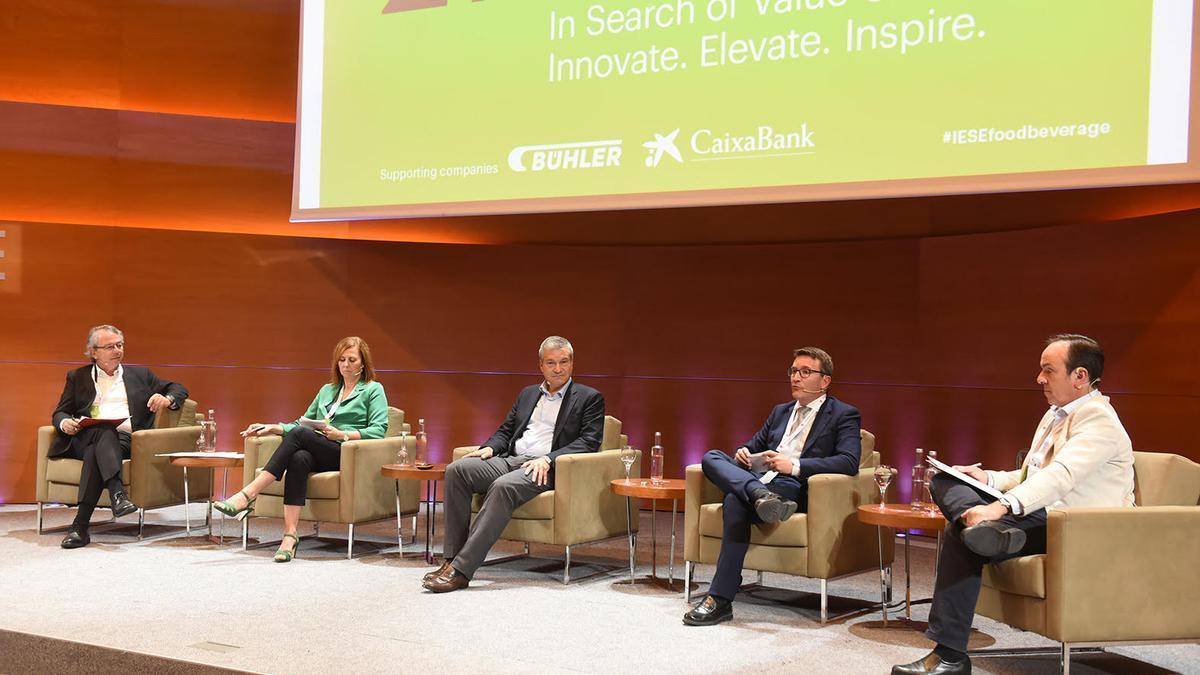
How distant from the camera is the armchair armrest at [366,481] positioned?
17.9 ft

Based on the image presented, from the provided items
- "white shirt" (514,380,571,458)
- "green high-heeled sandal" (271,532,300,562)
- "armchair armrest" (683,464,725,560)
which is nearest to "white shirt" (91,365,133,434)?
"green high-heeled sandal" (271,532,300,562)

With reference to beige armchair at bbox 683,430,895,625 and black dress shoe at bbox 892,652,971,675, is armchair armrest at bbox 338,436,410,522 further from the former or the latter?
black dress shoe at bbox 892,652,971,675

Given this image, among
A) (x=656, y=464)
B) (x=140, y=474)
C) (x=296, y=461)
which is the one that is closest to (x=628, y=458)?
(x=656, y=464)

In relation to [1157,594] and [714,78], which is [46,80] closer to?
[714,78]

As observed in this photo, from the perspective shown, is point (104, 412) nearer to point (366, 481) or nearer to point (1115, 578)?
point (366, 481)

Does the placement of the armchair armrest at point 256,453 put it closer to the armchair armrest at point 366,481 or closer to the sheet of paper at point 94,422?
the armchair armrest at point 366,481

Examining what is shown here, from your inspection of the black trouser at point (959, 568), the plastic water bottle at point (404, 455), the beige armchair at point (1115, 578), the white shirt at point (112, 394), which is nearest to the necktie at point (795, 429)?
the black trouser at point (959, 568)

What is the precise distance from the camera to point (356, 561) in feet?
17.8

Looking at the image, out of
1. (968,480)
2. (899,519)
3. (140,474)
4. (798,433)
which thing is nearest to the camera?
(968,480)

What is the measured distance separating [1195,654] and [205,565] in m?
4.26

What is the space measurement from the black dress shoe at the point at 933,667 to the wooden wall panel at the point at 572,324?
2755 mm

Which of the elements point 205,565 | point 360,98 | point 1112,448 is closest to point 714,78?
point 360,98

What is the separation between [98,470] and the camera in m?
5.86

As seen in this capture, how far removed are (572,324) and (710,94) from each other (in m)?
2.32
